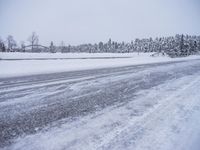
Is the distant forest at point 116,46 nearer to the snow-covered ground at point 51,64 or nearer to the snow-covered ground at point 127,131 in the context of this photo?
the snow-covered ground at point 51,64

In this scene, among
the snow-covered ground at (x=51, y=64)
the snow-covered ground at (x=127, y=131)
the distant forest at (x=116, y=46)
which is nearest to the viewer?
the snow-covered ground at (x=127, y=131)

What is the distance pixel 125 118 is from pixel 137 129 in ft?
2.22

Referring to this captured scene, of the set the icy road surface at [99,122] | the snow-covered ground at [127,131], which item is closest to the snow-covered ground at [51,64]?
the icy road surface at [99,122]

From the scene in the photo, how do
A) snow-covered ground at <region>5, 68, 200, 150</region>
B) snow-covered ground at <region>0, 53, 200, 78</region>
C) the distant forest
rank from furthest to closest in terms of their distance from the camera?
the distant forest, snow-covered ground at <region>0, 53, 200, 78</region>, snow-covered ground at <region>5, 68, 200, 150</region>

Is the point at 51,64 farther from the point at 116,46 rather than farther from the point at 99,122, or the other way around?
the point at 116,46

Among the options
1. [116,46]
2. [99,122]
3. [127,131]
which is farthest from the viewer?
[116,46]

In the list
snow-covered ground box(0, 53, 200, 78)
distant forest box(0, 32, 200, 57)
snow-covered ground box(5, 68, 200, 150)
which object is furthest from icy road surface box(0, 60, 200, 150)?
distant forest box(0, 32, 200, 57)

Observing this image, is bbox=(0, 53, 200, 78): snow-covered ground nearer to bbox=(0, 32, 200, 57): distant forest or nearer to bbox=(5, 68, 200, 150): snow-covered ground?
bbox=(5, 68, 200, 150): snow-covered ground

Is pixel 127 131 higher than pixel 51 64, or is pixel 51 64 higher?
pixel 51 64

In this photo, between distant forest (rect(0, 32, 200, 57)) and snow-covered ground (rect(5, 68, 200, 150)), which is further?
distant forest (rect(0, 32, 200, 57))

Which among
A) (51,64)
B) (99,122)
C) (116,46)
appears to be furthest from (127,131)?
(116,46)

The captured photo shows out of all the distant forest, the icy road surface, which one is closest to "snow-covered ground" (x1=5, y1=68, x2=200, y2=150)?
the icy road surface

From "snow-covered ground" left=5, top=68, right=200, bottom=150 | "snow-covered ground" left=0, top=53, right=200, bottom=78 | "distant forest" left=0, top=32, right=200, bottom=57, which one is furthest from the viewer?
"distant forest" left=0, top=32, right=200, bottom=57

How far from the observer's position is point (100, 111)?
5121 mm
